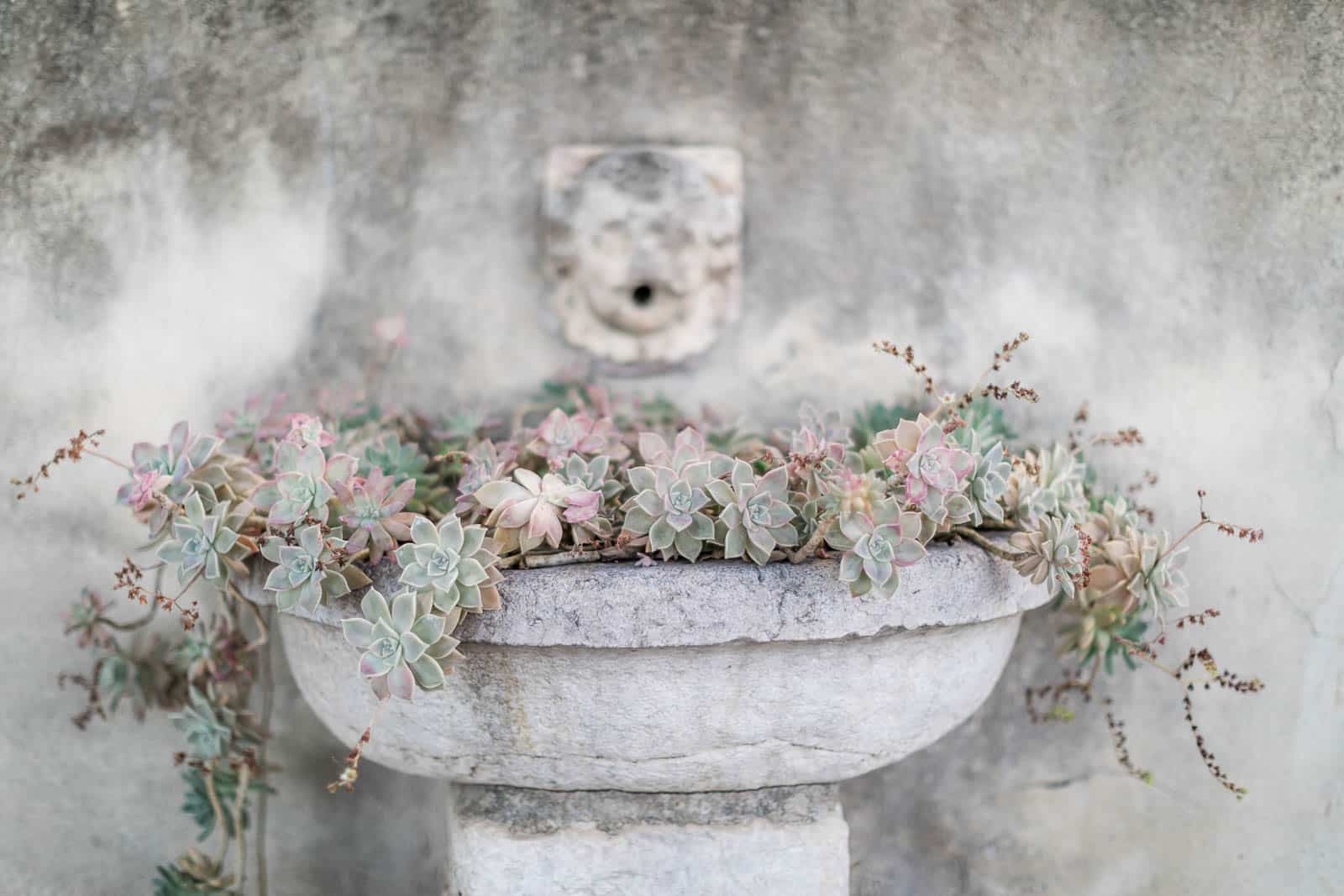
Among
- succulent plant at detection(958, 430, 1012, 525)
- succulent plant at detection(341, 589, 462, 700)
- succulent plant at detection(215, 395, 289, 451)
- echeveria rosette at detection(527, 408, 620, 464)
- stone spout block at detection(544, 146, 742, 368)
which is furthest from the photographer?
stone spout block at detection(544, 146, 742, 368)

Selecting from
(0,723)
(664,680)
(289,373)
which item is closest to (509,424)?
(289,373)

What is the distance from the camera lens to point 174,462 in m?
1.08

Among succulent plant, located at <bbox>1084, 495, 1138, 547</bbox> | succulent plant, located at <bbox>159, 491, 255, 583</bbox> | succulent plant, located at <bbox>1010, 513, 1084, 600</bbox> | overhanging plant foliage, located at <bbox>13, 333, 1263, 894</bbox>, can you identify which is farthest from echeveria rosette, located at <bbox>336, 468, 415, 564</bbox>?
succulent plant, located at <bbox>1084, 495, 1138, 547</bbox>

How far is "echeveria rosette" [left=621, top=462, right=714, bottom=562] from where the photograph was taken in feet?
3.20

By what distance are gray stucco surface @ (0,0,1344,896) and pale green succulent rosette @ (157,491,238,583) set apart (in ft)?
1.65

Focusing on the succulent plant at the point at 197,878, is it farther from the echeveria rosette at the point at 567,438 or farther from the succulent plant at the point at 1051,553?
the succulent plant at the point at 1051,553

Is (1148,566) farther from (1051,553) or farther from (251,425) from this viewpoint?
(251,425)

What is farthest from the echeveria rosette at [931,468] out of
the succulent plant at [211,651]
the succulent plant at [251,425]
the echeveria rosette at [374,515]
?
the succulent plant at [211,651]

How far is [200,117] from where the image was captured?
1463 mm

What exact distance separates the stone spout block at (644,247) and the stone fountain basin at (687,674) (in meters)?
0.64

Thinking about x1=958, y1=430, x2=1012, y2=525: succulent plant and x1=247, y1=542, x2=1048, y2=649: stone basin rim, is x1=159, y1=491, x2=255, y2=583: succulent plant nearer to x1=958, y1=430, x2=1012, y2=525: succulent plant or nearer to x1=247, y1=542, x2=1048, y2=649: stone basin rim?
x1=247, y1=542, x2=1048, y2=649: stone basin rim

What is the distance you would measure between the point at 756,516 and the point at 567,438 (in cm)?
25

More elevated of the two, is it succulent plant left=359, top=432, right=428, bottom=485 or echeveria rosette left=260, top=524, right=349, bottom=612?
succulent plant left=359, top=432, right=428, bottom=485

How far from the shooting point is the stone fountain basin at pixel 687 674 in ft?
3.14
